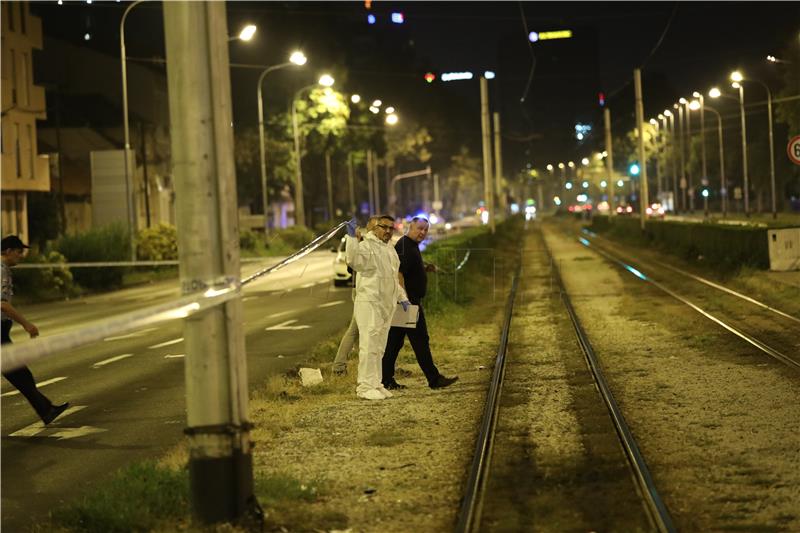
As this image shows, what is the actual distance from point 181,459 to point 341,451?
1.31m

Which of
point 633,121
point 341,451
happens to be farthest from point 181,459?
point 633,121

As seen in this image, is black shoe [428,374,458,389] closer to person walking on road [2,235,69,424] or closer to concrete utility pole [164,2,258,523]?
person walking on road [2,235,69,424]

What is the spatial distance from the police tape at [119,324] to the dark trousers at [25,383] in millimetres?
4630

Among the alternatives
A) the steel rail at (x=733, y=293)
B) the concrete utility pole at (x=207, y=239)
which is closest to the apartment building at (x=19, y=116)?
the steel rail at (x=733, y=293)

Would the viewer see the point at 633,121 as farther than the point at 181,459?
Yes

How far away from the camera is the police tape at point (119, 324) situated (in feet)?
17.2

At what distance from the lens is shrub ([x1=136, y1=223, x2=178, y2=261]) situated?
45625mm

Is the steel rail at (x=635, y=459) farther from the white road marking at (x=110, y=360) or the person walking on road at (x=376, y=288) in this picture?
the white road marking at (x=110, y=360)

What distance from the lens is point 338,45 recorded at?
3108 inches

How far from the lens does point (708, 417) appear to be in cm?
1050

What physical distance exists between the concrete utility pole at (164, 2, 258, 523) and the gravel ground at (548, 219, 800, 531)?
8.78 feet

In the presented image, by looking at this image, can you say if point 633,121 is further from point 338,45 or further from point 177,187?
point 177,187

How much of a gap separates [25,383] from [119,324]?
5468 millimetres

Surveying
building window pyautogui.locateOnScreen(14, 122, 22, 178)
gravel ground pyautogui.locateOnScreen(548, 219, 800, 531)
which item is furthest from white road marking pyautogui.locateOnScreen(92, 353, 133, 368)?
building window pyautogui.locateOnScreen(14, 122, 22, 178)
